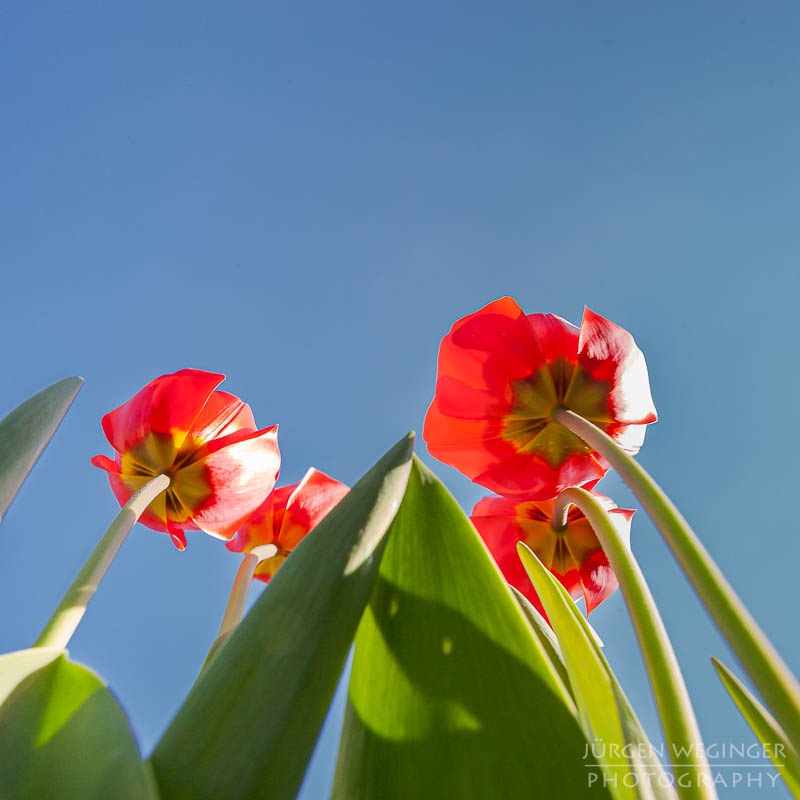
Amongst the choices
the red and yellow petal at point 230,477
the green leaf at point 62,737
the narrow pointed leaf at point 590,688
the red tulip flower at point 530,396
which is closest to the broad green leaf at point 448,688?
the narrow pointed leaf at point 590,688

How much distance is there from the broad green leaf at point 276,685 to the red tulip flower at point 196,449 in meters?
0.43

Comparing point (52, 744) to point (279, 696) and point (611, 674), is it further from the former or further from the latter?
point (611, 674)

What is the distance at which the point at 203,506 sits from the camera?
0.75 metres

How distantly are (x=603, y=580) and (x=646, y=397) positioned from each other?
198mm

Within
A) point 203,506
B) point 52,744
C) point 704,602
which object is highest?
point 203,506

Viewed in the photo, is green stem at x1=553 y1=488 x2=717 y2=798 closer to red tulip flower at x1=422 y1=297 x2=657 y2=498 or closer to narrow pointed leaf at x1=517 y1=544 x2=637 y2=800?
narrow pointed leaf at x1=517 y1=544 x2=637 y2=800

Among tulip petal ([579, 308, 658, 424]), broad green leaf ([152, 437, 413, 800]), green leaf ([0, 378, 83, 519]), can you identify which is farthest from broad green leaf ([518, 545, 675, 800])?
green leaf ([0, 378, 83, 519])

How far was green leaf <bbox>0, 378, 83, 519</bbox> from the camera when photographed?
0.44 metres

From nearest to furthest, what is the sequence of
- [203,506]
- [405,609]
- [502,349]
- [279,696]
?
[279,696]
[405,609]
[502,349]
[203,506]

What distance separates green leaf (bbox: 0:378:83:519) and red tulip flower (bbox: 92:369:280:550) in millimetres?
196

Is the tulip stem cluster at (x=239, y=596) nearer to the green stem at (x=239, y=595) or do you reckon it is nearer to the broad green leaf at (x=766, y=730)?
the green stem at (x=239, y=595)

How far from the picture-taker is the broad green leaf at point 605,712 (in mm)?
337

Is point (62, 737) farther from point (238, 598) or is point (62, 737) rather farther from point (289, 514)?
point (289, 514)

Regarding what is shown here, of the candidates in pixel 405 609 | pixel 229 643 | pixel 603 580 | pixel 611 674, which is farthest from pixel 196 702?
pixel 603 580
